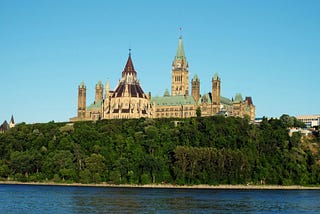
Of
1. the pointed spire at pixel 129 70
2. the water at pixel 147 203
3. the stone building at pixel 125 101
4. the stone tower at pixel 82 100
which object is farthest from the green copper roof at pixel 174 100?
the water at pixel 147 203

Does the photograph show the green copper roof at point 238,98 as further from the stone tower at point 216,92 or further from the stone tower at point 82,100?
the stone tower at point 82,100

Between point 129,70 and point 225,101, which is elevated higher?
point 129,70

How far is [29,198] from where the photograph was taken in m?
83.3

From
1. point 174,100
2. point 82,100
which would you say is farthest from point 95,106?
point 174,100

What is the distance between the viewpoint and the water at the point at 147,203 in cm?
6931

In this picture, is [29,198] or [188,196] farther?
[188,196]

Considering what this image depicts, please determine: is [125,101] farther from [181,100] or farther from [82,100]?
[82,100]

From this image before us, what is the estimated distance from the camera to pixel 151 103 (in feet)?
598

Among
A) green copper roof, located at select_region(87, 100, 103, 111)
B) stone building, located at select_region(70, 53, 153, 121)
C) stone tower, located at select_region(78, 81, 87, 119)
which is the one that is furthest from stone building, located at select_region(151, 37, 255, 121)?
stone tower, located at select_region(78, 81, 87, 119)

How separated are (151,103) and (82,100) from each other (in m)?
25.0

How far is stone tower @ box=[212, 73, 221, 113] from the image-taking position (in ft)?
565

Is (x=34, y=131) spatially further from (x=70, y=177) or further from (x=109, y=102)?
(x=109, y=102)

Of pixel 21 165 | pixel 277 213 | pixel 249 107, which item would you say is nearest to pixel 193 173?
pixel 21 165

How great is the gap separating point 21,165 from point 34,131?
18.9m
